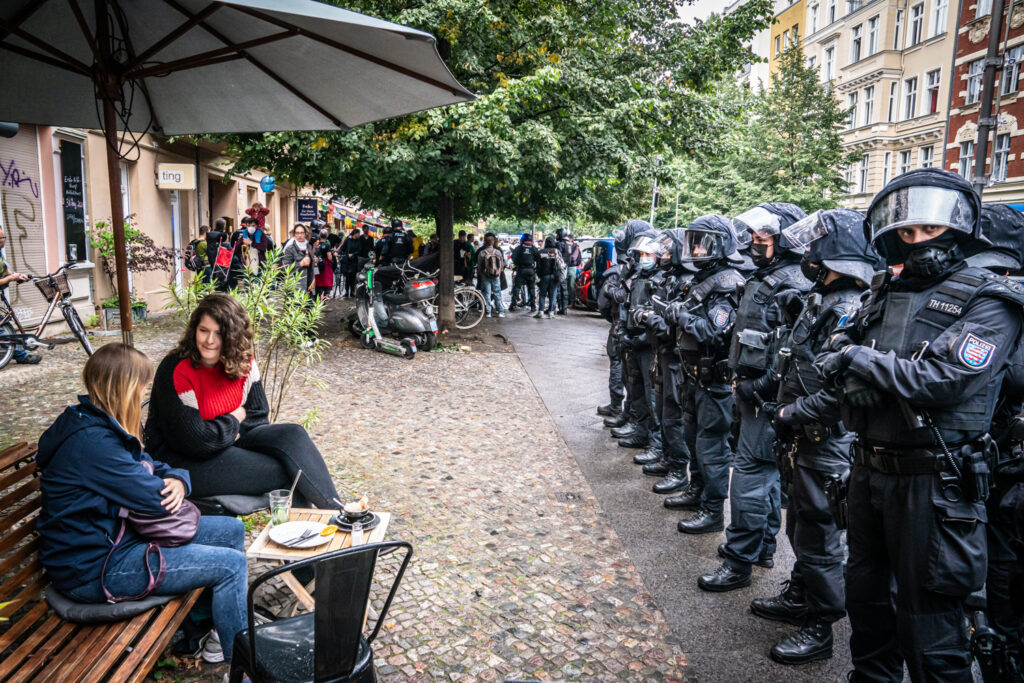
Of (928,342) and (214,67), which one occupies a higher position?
(214,67)

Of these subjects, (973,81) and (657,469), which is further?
(973,81)

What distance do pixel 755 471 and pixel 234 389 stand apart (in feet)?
10.1

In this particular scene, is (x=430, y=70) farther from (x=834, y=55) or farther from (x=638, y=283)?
(x=834, y=55)

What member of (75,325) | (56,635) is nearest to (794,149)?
(75,325)

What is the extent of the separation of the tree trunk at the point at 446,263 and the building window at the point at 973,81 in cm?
2606

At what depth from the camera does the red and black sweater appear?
3725mm

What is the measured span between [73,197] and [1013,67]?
30180mm

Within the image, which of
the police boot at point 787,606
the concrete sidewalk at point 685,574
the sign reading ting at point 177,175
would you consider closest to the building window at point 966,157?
the concrete sidewalk at point 685,574

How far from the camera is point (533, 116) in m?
11.7

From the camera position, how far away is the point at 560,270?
60.7 ft

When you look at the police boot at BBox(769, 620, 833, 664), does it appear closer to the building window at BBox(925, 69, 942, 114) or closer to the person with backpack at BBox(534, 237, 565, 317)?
the person with backpack at BBox(534, 237, 565, 317)

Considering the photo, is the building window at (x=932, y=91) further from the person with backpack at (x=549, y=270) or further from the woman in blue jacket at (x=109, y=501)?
the woman in blue jacket at (x=109, y=501)

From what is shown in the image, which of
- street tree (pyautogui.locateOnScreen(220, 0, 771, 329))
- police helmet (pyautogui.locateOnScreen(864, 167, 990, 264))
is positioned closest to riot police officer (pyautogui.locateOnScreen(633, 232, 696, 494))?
police helmet (pyautogui.locateOnScreen(864, 167, 990, 264))

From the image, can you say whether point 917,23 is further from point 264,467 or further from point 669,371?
point 264,467
